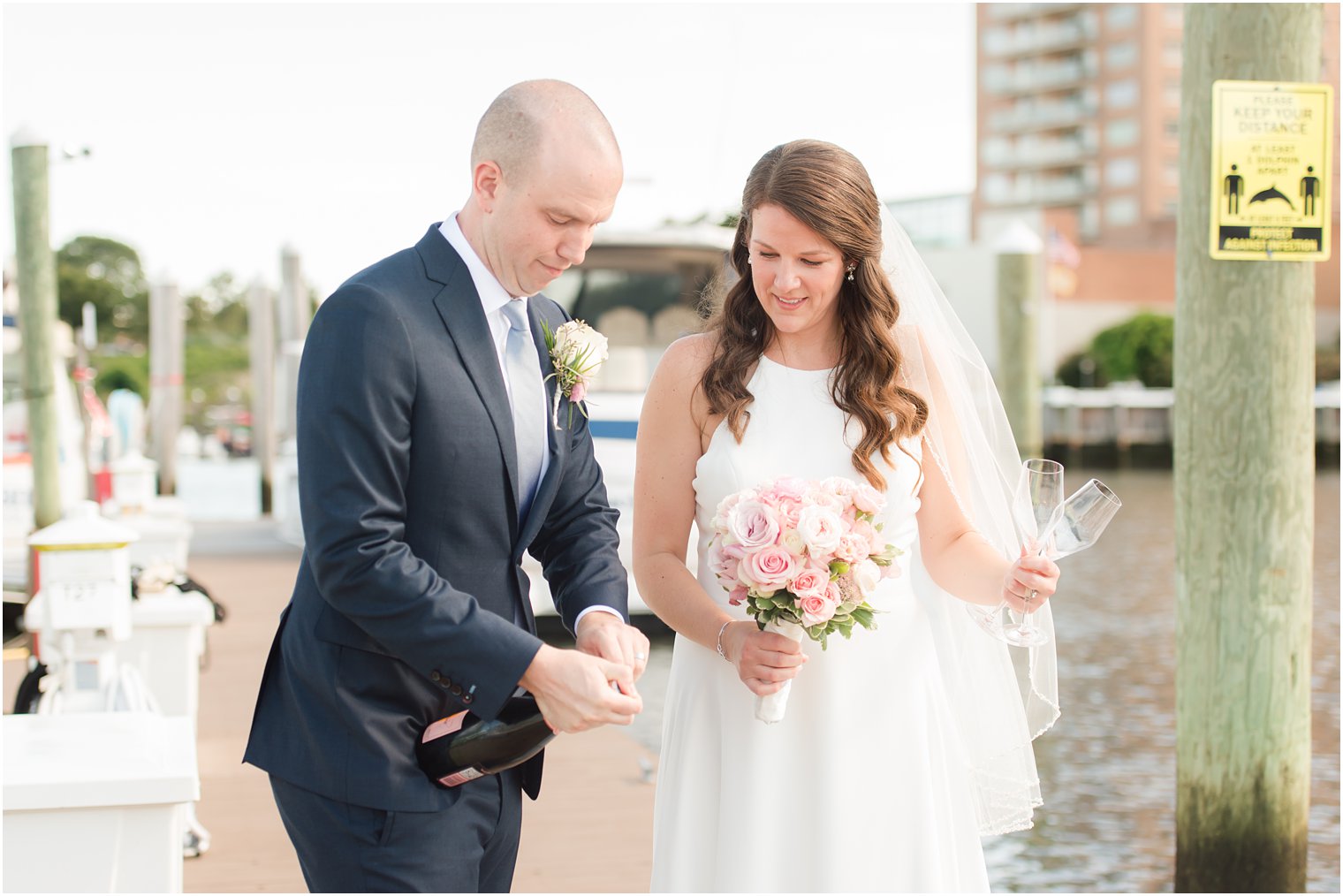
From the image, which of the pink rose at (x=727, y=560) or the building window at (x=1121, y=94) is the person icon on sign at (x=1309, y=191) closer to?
the pink rose at (x=727, y=560)

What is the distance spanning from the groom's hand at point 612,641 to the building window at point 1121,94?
3271 inches

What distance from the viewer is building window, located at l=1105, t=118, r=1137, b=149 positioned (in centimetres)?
7900

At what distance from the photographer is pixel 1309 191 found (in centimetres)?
441

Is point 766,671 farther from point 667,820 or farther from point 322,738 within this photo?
point 322,738

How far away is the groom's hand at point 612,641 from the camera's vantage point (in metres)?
2.21

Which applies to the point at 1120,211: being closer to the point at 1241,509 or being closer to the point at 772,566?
the point at 1241,509

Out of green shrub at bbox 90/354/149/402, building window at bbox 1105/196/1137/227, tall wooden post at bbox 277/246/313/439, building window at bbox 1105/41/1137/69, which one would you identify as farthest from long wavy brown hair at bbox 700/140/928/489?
building window at bbox 1105/41/1137/69

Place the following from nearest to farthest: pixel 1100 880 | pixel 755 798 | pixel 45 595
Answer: pixel 755 798 → pixel 45 595 → pixel 1100 880

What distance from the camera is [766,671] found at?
101 inches

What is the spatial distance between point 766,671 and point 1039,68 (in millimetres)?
89404

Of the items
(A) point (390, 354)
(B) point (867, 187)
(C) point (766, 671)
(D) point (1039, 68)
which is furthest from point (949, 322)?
(D) point (1039, 68)

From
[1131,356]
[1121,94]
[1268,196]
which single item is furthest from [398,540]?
[1121,94]

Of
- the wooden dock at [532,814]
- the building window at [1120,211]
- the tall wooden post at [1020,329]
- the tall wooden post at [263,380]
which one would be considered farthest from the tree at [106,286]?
the wooden dock at [532,814]

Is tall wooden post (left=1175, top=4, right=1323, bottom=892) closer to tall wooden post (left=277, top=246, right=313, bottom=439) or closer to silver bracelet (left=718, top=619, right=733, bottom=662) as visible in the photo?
silver bracelet (left=718, top=619, right=733, bottom=662)
